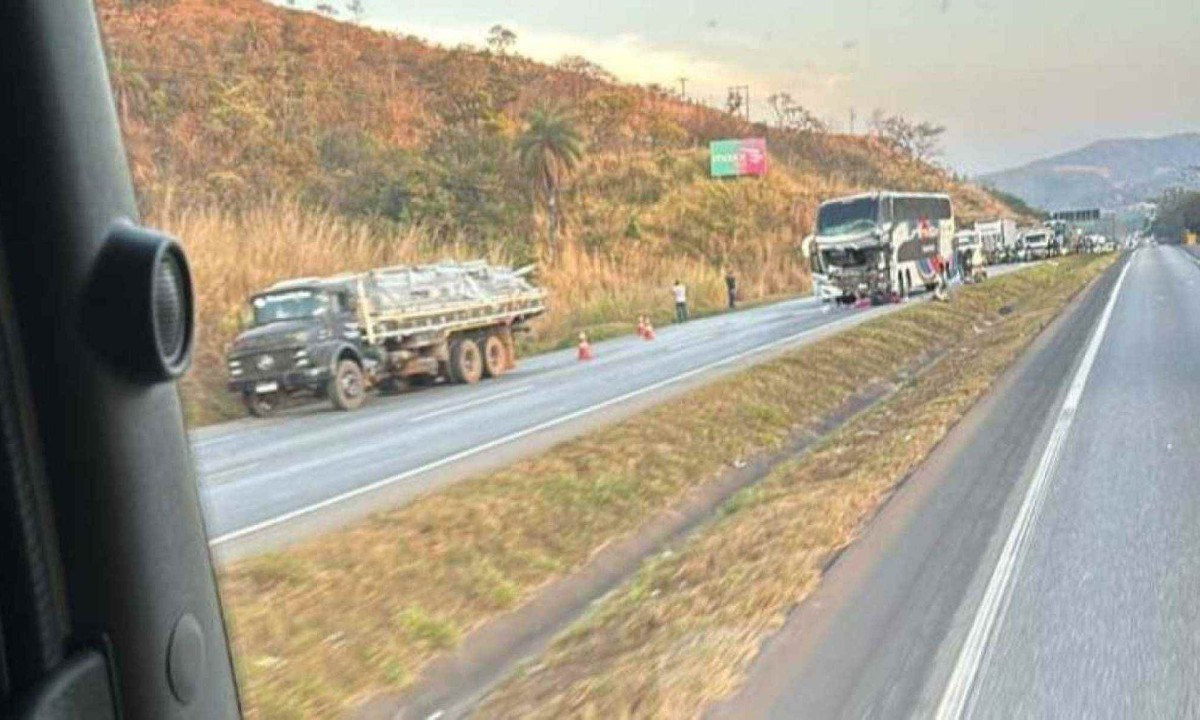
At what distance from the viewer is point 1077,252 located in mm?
94125

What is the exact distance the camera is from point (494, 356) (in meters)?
26.5

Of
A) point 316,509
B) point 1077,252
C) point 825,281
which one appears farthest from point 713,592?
point 1077,252

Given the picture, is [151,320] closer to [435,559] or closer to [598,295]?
[435,559]

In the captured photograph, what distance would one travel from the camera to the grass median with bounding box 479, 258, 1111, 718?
5957 millimetres

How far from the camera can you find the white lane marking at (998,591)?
538 centimetres

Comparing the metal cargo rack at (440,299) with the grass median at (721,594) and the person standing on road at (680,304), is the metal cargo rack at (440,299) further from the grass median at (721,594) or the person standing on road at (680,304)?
the person standing on road at (680,304)

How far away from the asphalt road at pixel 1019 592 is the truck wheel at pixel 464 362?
13.3m

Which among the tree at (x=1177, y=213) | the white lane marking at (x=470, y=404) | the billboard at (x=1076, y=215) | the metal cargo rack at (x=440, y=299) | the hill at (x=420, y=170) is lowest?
the tree at (x=1177, y=213)

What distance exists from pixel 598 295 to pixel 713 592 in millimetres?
32441

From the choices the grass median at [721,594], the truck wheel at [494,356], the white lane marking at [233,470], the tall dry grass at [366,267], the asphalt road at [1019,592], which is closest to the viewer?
the tall dry grass at [366,267]

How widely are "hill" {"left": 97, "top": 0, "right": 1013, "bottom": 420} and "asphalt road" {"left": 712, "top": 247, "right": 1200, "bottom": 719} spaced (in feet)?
10.1

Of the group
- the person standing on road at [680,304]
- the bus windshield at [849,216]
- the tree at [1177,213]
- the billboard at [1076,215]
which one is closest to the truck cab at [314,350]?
the person standing on road at [680,304]

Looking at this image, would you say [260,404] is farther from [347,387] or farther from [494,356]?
[494,356]

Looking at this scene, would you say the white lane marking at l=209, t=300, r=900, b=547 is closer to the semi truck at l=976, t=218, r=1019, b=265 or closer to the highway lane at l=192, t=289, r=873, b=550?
the highway lane at l=192, t=289, r=873, b=550
